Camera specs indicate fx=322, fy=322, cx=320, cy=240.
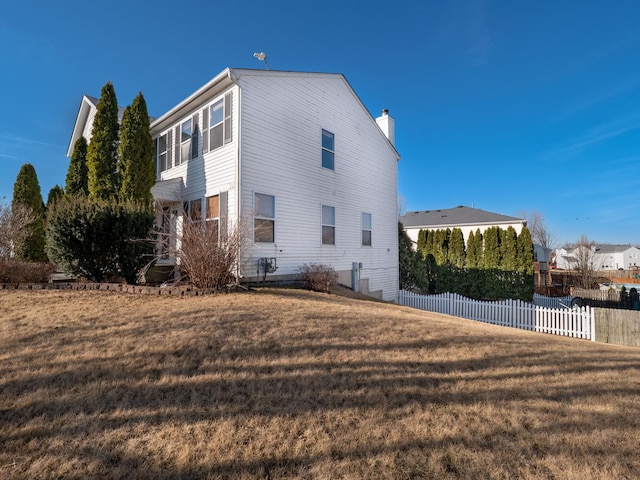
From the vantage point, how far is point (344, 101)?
13367 millimetres

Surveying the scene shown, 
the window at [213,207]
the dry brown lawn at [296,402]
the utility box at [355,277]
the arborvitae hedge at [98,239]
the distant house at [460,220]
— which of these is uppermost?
the distant house at [460,220]

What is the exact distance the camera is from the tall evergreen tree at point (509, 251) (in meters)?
17.0

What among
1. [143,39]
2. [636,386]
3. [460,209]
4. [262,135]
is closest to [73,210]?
[262,135]

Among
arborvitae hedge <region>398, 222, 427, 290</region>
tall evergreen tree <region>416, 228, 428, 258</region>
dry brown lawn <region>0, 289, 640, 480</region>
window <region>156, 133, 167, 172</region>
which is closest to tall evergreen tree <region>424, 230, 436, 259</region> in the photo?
tall evergreen tree <region>416, 228, 428, 258</region>

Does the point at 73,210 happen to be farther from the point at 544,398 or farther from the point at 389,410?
the point at 544,398

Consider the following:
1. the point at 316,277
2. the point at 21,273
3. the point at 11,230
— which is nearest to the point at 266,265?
the point at 316,277

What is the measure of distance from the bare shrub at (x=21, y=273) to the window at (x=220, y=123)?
5.93 meters

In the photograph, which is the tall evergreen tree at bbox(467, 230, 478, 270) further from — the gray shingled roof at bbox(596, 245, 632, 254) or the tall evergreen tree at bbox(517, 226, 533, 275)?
the gray shingled roof at bbox(596, 245, 632, 254)

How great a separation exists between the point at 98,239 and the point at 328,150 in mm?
8185

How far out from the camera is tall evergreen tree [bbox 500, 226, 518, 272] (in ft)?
55.7

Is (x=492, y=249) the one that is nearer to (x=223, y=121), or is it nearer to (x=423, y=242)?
(x=423, y=242)

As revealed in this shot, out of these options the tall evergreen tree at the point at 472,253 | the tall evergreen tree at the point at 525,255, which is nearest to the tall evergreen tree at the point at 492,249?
the tall evergreen tree at the point at 472,253

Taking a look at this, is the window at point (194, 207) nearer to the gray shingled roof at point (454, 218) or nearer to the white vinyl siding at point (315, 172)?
the white vinyl siding at point (315, 172)

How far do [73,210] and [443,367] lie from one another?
8998 millimetres
